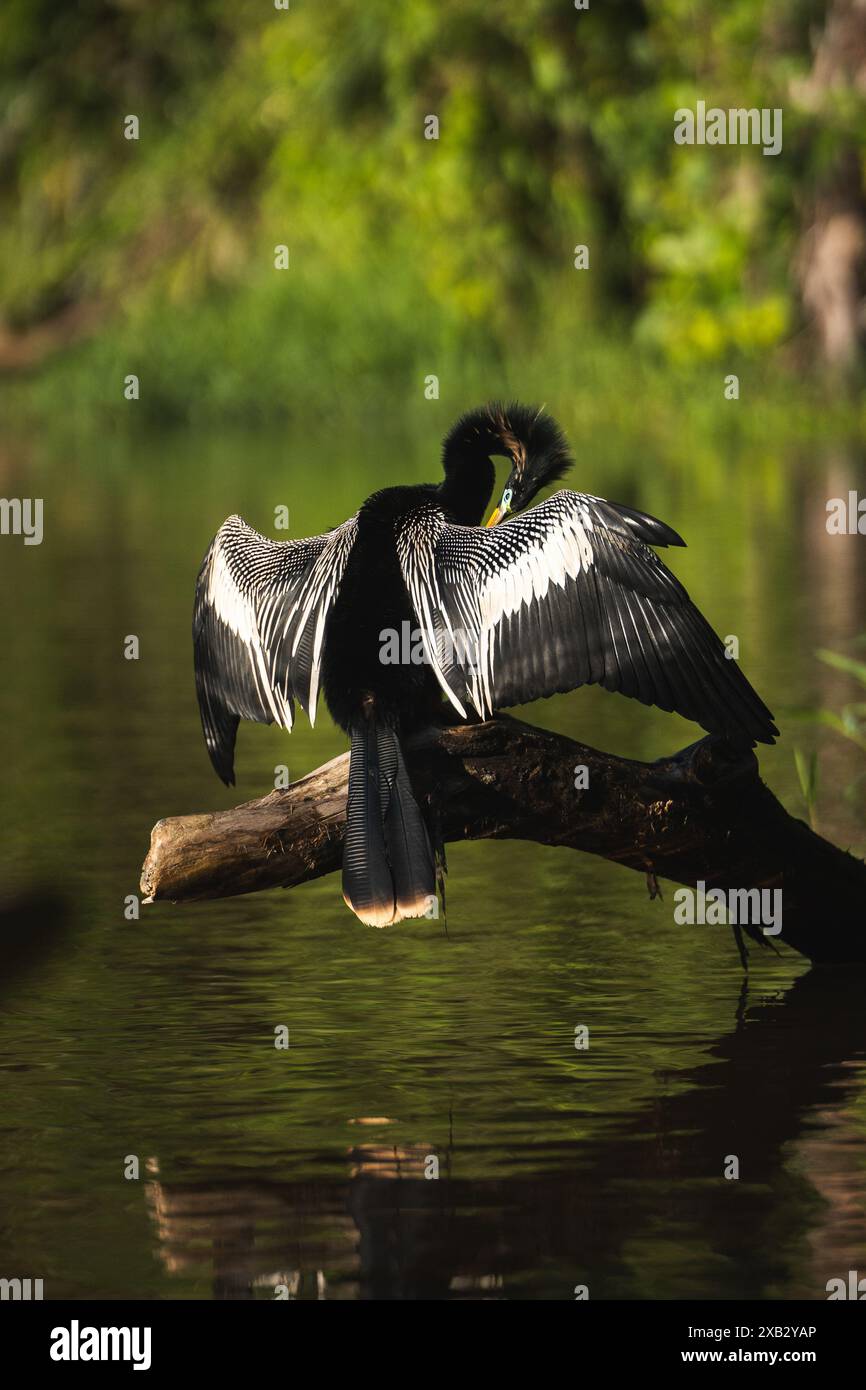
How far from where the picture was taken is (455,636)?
22.6 ft

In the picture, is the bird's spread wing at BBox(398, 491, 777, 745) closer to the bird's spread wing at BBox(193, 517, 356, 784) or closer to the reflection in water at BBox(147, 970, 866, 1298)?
the bird's spread wing at BBox(193, 517, 356, 784)

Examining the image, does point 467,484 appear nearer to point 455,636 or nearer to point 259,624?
point 259,624

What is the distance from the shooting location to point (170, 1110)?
658cm

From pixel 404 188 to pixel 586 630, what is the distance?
24297mm

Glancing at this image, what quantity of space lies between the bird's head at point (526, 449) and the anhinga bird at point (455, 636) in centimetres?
41

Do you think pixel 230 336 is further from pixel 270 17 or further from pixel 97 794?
pixel 97 794

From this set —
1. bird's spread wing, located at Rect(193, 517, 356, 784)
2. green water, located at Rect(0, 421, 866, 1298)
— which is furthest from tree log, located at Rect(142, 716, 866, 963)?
green water, located at Rect(0, 421, 866, 1298)

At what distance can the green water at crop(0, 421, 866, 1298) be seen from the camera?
18.5 feet

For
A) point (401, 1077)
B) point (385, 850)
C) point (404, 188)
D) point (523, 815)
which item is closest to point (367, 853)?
point (385, 850)

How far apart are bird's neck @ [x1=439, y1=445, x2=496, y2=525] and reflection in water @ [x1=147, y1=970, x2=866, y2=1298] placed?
5.83 ft

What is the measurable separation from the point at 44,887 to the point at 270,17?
2911 cm
